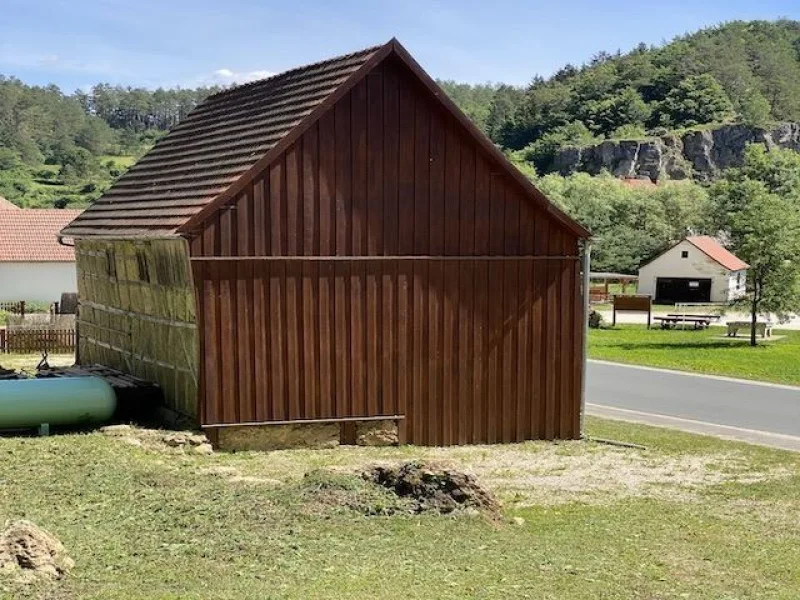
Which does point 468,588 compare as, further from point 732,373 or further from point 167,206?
point 732,373

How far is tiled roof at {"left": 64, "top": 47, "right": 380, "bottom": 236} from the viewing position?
16578 mm

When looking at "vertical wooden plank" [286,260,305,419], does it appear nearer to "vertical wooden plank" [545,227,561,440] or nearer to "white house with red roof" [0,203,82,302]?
"vertical wooden plank" [545,227,561,440]

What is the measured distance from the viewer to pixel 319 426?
1653cm

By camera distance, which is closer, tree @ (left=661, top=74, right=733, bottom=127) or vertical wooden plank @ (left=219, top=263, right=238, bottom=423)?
vertical wooden plank @ (left=219, top=263, right=238, bottom=423)

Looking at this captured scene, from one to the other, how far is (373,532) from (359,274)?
7.27m

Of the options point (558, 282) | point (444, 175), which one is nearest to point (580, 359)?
point (558, 282)

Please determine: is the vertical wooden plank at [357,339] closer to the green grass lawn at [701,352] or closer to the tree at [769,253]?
the green grass lawn at [701,352]

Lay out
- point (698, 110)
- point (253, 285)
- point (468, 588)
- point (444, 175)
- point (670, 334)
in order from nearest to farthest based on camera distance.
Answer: point (468, 588) < point (253, 285) < point (444, 175) < point (670, 334) < point (698, 110)

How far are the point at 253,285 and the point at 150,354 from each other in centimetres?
319

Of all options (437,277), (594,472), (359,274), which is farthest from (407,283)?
(594,472)

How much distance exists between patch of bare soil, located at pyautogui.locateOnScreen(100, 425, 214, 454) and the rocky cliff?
424ft

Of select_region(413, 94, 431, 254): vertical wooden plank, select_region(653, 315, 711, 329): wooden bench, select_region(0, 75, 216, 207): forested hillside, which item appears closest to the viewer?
select_region(413, 94, 431, 254): vertical wooden plank

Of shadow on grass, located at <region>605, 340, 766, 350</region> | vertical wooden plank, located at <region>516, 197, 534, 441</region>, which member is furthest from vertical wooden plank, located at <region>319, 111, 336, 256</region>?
shadow on grass, located at <region>605, 340, 766, 350</region>

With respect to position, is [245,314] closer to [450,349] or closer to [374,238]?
Answer: [374,238]
